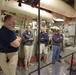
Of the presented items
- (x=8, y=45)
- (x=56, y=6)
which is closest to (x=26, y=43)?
(x=56, y=6)

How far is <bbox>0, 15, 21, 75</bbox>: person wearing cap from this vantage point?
2552 mm

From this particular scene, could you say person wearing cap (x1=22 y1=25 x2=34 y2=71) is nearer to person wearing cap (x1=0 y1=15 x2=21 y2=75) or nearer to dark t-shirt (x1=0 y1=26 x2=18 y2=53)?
person wearing cap (x1=0 y1=15 x2=21 y2=75)

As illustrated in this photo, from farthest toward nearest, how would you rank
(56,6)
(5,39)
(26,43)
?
(26,43) < (56,6) < (5,39)

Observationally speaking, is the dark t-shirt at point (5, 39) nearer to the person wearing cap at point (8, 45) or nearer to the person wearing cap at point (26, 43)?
the person wearing cap at point (8, 45)

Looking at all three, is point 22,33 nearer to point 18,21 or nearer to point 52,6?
point 18,21

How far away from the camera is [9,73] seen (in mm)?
2760

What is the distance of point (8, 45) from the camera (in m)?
2.61

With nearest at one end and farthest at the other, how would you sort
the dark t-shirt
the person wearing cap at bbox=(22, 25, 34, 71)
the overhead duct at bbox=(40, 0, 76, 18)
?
the dark t-shirt < the overhead duct at bbox=(40, 0, 76, 18) < the person wearing cap at bbox=(22, 25, 34, 71)

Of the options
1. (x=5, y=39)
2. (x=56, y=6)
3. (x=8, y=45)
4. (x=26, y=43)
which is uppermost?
(x=56, y=6)

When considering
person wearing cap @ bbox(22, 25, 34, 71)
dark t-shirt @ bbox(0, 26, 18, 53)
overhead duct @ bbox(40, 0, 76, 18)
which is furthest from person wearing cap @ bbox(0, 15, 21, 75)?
person wearing cap @ bbox(22, 25, 34, 71)

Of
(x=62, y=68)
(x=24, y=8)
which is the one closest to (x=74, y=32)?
(x=62, y=68)

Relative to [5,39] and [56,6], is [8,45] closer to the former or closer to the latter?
[5,39]

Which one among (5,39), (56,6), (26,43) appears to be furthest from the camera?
(26,43)

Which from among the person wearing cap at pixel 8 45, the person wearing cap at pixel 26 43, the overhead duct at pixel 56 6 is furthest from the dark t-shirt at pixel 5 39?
the person wearing cap at pixel 26 43
